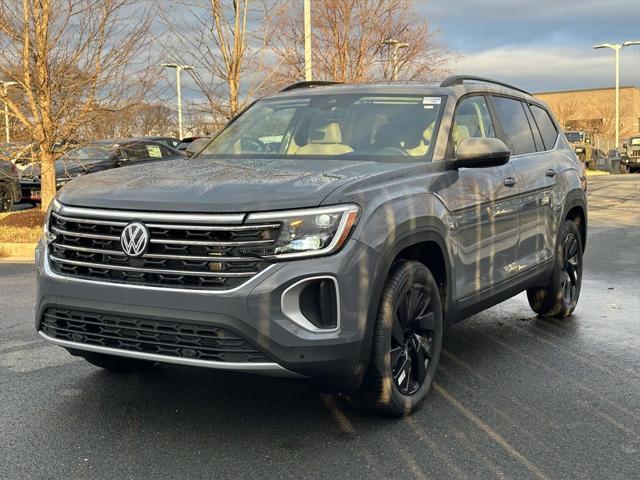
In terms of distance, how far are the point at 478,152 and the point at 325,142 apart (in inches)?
37.6

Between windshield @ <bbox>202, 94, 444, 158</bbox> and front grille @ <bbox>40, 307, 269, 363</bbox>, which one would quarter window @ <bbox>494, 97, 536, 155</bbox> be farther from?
front grille @ <bbox>40, 307, 269, 363</bbox>

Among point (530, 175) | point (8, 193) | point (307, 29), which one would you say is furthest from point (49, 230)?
point (8, 193)

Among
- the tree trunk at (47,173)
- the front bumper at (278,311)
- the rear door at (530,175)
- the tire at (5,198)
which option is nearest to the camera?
the front bumper at (278,311)

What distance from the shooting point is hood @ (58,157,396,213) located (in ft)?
11.3

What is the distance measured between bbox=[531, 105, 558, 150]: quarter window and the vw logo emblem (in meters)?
3.73

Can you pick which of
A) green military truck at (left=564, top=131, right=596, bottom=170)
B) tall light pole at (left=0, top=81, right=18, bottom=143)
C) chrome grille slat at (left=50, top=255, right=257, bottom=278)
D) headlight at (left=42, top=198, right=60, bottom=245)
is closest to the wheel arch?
chrome grille slat at (left=50, top=255, right=257, bottom=278)

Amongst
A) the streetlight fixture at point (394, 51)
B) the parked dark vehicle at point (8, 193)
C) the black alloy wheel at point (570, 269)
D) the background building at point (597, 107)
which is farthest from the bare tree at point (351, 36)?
the background building at point (597, 107)

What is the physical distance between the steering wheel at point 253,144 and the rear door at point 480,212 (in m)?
1.19

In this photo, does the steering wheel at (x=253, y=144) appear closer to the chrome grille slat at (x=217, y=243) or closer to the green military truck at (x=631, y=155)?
the chrome grille slat at (x=217, y=243)

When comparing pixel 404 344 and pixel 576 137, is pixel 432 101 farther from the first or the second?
pixel 576 137

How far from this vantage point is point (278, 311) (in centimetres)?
335

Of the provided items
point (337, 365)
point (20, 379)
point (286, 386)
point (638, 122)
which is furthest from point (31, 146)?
point (638, 122)

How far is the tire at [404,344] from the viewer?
12.3 feet

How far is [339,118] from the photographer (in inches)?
196
